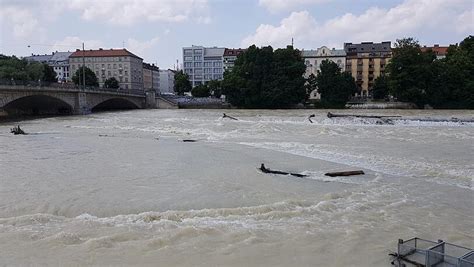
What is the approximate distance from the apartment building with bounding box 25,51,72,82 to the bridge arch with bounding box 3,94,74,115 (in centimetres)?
9121

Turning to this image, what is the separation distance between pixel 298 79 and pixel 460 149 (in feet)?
199

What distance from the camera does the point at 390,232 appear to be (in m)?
9.46

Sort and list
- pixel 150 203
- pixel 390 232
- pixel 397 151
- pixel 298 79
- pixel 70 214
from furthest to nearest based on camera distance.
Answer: pixel 298 79 → pixel 397 151 → pixel 150 203 → pixel 70 214 → pixel 390 232

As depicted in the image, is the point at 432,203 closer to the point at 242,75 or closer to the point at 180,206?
the point at 180,206

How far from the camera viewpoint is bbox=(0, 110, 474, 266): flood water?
27.4 ft

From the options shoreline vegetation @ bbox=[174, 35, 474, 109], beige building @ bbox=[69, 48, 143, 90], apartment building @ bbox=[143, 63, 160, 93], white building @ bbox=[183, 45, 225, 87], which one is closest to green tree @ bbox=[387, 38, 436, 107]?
shoreline vegetation @ bbox=[174, 35, 474, 109]

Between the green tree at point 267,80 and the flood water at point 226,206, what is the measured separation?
61.0 metres

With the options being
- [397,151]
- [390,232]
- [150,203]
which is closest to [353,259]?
[390,232]

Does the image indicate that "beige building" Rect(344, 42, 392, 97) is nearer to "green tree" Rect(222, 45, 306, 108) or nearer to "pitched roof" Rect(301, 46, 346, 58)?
"pitched roof" Rect(301, 46, 346, 58)

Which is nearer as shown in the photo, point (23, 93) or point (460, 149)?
point (460, 149)

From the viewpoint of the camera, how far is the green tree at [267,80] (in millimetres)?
83250

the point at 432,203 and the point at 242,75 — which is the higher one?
the point at 242,75

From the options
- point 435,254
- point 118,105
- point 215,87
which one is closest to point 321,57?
point 215,87

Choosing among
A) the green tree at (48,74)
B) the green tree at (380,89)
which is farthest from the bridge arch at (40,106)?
the green tree at (380,89)
